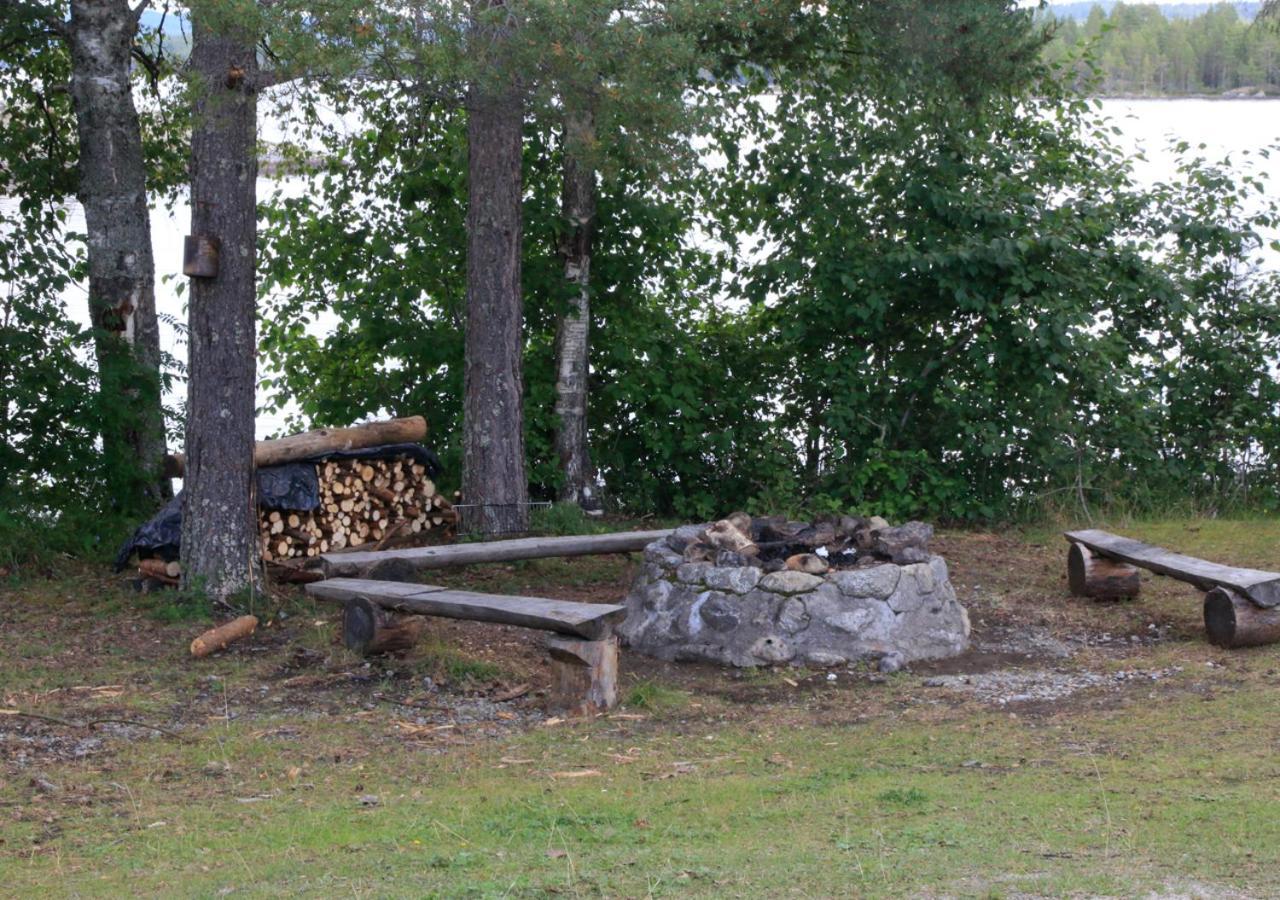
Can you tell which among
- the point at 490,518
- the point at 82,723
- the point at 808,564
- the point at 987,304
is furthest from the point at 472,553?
the point at 987,304

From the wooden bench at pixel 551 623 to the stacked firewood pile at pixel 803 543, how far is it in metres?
1.32

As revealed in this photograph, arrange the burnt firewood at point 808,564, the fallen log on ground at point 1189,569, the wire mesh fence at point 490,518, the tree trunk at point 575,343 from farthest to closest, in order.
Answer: the tree trunk at point 575,343
the wire mesh fence at point 490,518
the burnt firewood at point 808,564
the fallen log on ground at point 1189,569

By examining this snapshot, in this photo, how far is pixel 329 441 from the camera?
9688 mm

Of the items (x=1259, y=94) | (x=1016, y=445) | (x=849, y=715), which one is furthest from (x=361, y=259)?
(x=1259, y=94)

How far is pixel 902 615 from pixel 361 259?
237 inches

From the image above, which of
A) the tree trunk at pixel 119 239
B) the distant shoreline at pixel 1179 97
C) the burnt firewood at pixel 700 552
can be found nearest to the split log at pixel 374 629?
the burnt firewood at pixel 700 552

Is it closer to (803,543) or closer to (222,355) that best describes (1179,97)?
(803,543)

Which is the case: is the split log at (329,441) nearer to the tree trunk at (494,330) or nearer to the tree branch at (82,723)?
the tree trunk at (494,330)

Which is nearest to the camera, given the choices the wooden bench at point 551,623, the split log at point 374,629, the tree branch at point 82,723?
the tree branch at point 82,723

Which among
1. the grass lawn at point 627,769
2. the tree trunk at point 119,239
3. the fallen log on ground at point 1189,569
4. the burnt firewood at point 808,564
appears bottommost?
the grass lawn at point 627,769

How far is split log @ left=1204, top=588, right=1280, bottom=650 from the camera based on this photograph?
24.6 feet

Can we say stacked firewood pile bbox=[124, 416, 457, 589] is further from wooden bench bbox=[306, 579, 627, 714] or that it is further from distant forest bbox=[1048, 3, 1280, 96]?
distant forest bbox=[1048, 3, 1280, 96]

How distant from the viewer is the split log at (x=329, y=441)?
9.31 m

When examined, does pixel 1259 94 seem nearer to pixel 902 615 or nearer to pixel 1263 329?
pixel 1263 329
